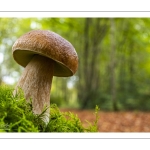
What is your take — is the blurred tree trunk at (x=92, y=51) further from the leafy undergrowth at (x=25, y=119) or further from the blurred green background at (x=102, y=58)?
the leafy undergrowth at (x=25, y=119)

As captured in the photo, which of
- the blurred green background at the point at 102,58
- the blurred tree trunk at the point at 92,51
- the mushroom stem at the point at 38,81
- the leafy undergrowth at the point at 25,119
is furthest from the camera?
the blurred tree trunk at the point at 92,51

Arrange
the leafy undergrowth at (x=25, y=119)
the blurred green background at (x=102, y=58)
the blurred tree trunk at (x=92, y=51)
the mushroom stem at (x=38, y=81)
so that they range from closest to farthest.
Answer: the leafy undergrowth at (x=25, y=119)
the mushroom stem at (x=38, y=81)
the blurred green background at (x=102, y=58)
the blurred tree trunk at (x=92, y=51)

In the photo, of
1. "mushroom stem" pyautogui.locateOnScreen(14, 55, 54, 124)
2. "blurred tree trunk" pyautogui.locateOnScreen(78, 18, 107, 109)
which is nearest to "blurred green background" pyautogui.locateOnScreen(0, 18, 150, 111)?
"blurred tree trunk" pyautogui.locateOnScreen(78, 18, 107, 109)

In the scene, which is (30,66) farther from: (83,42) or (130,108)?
(83,42)

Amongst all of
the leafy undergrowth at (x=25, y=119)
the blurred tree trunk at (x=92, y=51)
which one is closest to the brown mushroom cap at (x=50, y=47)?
the leafy undergrowth at (x=25, y=119)

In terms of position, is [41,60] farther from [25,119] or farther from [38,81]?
[25,119]

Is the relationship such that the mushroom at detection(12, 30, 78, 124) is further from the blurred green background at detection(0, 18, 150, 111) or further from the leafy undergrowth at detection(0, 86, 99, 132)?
the blurred green background at detection(0, 18, 150, 111)
